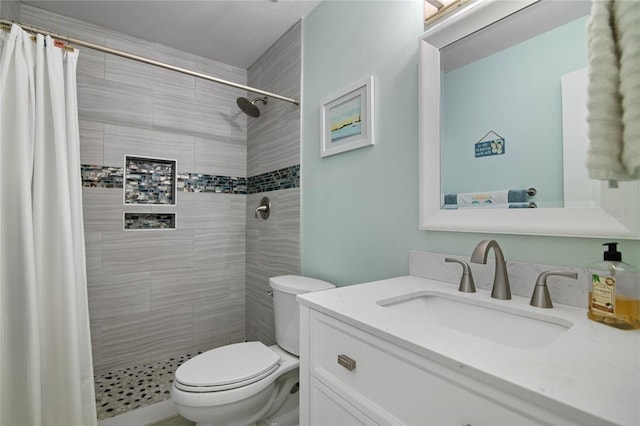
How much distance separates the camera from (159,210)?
223 cm

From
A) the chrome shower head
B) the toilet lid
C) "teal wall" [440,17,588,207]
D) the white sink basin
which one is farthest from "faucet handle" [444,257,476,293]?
the chrome shower head

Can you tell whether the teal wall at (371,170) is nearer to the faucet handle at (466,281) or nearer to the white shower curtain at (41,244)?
the faucet handle at (466,281)

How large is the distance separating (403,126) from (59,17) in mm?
2249

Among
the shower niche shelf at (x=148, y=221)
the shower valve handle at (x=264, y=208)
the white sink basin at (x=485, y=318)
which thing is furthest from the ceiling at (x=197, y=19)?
the white sink basin at (x=485, y=318)

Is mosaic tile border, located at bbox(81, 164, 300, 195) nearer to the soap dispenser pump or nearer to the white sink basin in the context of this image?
the white sink basin

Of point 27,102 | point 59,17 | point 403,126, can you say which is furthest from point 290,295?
point 59,17

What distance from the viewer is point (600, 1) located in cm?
52

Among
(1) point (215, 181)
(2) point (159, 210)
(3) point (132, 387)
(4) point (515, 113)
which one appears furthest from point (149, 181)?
(4) point (515, 113)

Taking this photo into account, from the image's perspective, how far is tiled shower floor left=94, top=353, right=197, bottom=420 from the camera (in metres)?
1.74

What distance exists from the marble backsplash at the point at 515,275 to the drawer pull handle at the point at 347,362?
0.54m

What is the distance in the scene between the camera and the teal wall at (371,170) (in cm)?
123

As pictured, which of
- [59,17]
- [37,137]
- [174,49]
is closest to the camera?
[37,137]

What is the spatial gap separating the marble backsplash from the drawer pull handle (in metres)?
0.54

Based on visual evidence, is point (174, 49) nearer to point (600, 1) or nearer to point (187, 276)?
point (187, 276)
